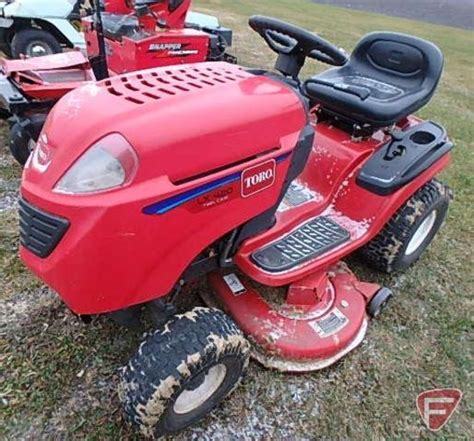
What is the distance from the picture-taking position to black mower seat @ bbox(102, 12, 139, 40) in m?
3.60

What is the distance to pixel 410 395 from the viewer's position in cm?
185

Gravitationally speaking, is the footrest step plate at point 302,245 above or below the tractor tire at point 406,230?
above

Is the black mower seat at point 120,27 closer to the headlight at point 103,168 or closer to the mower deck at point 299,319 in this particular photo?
the mower deck at point 299,319

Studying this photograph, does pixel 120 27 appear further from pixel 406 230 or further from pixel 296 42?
pixel 406 230

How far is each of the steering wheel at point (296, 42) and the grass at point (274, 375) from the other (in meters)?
1.04

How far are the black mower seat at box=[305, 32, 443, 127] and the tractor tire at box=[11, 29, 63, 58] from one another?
3.00 metres

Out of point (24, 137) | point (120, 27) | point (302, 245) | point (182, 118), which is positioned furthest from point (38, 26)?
point (182, 118)

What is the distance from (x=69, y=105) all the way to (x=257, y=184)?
0.57 m

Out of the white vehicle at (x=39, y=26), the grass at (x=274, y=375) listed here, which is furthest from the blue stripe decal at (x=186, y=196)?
the white vehicle at (x=39, y=26)

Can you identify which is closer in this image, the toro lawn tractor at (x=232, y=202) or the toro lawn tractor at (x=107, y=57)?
the toro lawn tractor at (x=232, y=202)

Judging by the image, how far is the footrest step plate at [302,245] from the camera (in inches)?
68.3

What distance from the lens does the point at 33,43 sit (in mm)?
4305

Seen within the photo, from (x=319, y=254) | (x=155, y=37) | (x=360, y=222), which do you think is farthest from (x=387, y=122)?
(x=155, y=37)

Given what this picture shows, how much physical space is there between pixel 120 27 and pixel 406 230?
2.56m
